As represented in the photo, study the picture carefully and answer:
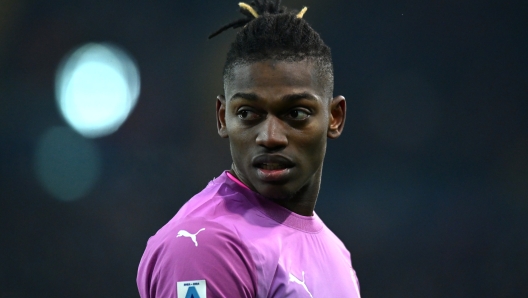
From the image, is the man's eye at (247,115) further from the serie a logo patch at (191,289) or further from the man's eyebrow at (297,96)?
the serie a logo patch at (191,289)

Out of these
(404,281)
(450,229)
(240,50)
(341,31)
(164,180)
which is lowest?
(404,281)

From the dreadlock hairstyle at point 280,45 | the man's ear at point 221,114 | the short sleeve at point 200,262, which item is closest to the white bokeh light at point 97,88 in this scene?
the man's ear at point 221,114

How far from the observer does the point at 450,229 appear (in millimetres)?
3861

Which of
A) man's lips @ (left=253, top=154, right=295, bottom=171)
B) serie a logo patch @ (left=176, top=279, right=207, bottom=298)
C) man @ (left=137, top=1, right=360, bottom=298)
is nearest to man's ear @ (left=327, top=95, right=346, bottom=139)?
man @ (left=137, top=1, right=360, bottom=298)

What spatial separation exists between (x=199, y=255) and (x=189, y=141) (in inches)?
101

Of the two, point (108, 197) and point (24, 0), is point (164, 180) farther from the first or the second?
point (24, 0)

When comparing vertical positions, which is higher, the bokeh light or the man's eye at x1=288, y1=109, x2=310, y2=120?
the man's eye at x1=288, y1=109, x2=310, y2=120

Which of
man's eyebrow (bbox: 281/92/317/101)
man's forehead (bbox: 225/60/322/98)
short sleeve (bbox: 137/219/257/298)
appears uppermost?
man's forehead (bbox: 225/60/322/98)

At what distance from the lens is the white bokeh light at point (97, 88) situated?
3.85 metres

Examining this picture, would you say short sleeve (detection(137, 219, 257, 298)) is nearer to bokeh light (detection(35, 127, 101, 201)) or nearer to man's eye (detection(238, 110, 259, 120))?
man's eye (detection(238, 110, 259, 120))

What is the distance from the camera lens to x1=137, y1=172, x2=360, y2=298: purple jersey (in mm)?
1380

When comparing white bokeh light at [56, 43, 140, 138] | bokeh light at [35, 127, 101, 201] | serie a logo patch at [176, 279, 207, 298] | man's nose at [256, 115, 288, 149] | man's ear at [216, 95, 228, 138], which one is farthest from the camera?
white bokeh light at [56, 43, 140, 138]

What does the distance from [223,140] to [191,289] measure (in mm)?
2591

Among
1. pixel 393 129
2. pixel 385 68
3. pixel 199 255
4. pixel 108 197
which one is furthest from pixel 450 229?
pixel 199 255
